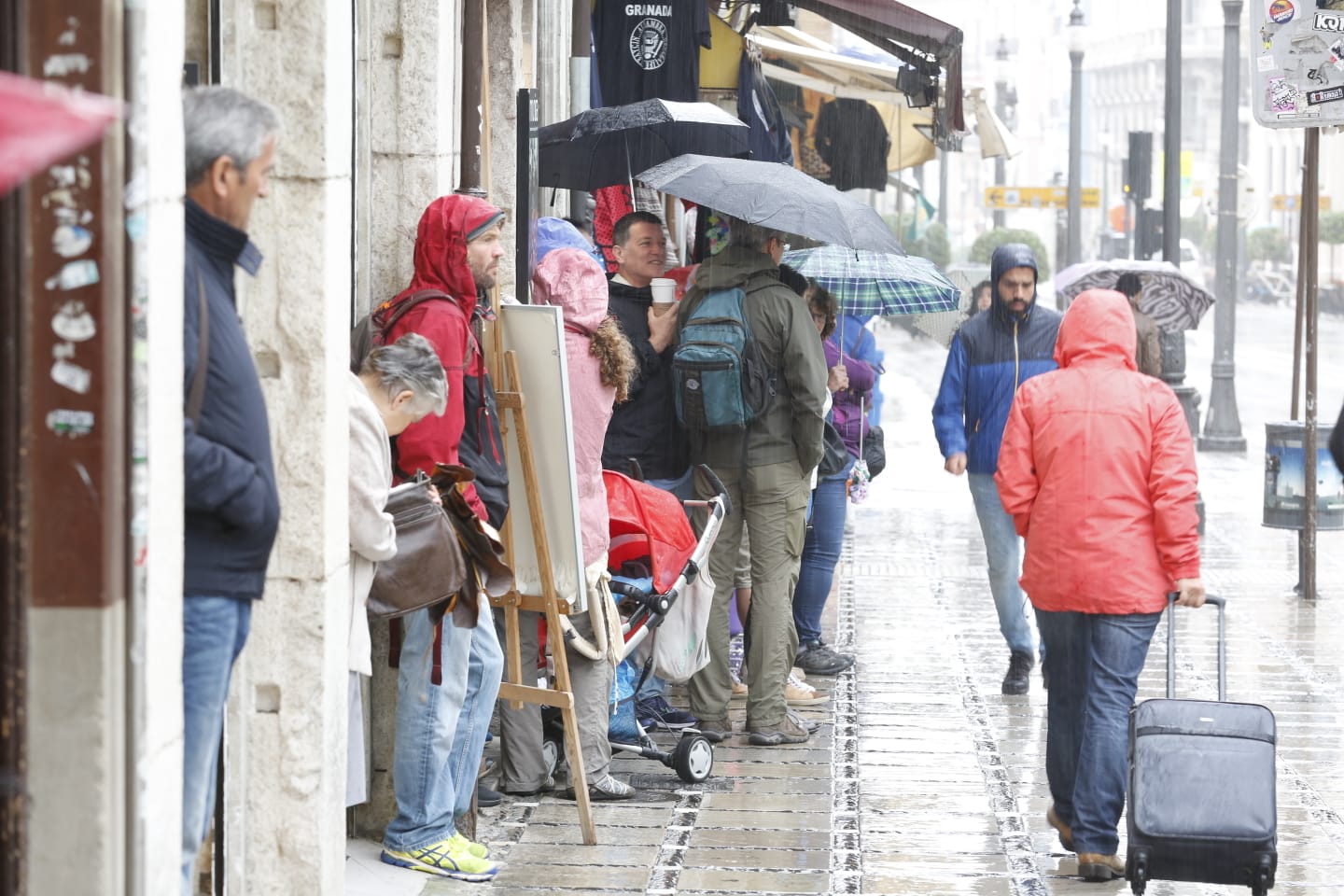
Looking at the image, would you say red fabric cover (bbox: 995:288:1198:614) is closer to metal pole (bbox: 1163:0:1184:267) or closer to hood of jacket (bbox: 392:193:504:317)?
hood of jacket (bbox: 392:193:504:317)

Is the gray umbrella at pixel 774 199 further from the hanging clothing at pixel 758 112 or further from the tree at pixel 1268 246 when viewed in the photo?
the tree at pixel 1268 246

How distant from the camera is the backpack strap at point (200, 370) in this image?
149 inches

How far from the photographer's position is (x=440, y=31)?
6.76 meters

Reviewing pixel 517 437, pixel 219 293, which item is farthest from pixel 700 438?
pixel 219 293

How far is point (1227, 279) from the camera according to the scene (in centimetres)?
2245

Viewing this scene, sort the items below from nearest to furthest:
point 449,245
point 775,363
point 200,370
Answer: point 200,370, point 449,245, point 775,363

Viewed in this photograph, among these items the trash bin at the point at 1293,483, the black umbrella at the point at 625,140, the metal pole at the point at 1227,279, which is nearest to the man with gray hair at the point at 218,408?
the black umbrella at the point at 625,140

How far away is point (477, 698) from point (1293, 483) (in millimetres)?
7227

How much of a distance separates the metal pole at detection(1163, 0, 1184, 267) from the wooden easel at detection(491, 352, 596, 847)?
345 inches

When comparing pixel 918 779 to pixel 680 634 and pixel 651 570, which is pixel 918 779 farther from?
pixel 651 570

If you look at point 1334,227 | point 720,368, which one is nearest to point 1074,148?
point 720,368

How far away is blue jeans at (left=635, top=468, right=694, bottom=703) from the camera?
8297 millimetres

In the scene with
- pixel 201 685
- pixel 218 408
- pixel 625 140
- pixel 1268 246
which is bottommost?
pixel 201 685

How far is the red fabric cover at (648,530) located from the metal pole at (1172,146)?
7.79m
